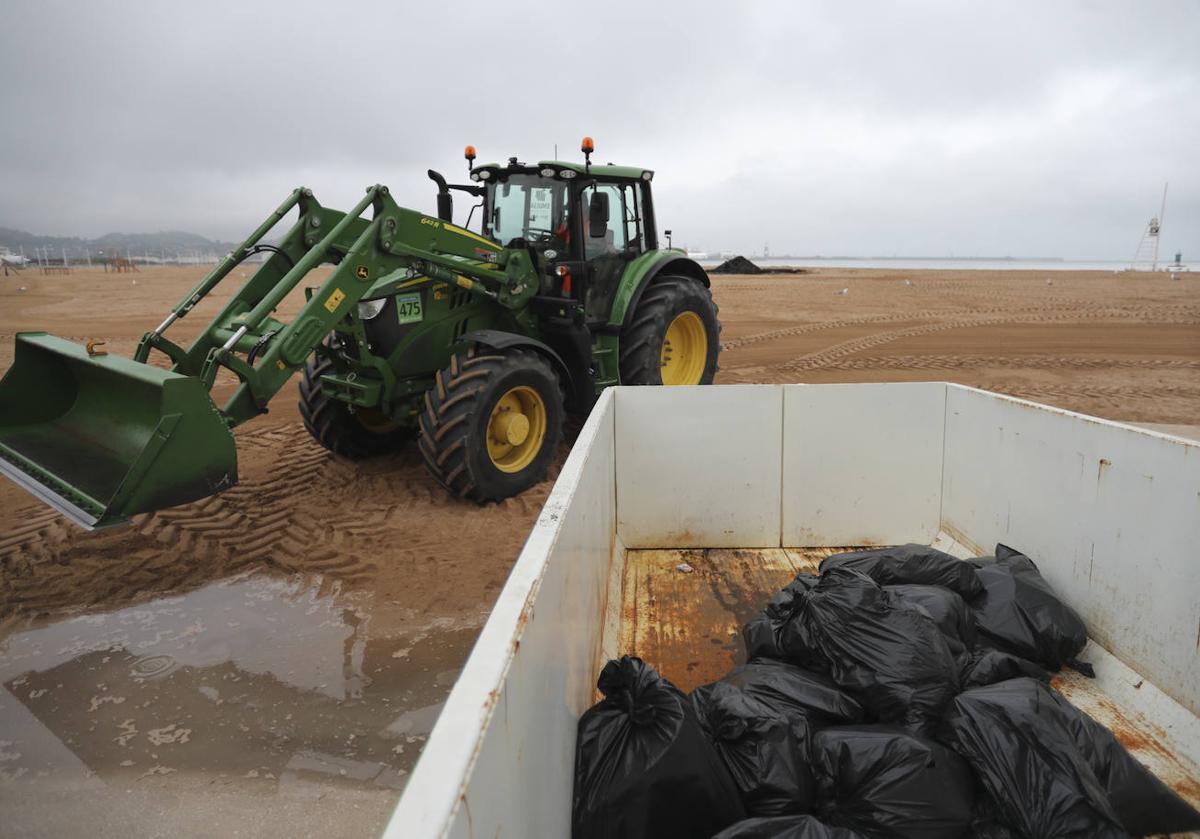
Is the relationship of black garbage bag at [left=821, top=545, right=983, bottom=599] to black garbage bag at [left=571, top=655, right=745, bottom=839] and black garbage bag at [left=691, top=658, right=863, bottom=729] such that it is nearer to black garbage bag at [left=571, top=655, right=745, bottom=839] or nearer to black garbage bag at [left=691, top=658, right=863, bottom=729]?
black garbage bag at [left=691, top=658, right=863, bottom=729]

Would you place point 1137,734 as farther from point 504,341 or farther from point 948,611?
point 504,341

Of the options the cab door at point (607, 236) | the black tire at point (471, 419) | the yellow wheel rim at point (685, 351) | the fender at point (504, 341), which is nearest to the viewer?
the black tire at point (471, 419)

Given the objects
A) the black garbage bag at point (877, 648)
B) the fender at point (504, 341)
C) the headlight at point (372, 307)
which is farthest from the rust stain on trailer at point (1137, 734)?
the headlight at point (372, 307)

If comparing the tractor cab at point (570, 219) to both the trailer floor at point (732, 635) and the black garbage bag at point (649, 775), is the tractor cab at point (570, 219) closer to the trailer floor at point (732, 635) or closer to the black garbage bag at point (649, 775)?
the trailer floor at point (732, 635)

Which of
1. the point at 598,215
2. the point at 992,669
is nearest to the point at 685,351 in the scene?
the point at 598,215

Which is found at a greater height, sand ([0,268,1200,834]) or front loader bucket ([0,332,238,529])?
front loader bucket ([0,332,238,529])

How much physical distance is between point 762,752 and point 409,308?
4.15 meters

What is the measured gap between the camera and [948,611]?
8.92ft

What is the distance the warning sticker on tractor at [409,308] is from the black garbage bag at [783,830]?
4.28 metres

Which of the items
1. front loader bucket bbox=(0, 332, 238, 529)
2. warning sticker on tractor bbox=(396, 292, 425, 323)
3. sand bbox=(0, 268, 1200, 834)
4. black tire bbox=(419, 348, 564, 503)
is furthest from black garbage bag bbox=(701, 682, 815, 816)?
warning sticker on tractor bbox=(396, 292, 425, 323)

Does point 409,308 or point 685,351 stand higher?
point 409,308

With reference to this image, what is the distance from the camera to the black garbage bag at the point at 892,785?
1882mm

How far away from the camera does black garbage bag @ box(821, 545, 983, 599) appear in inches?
117

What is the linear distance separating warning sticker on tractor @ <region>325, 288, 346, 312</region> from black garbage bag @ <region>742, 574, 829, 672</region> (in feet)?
10.4
